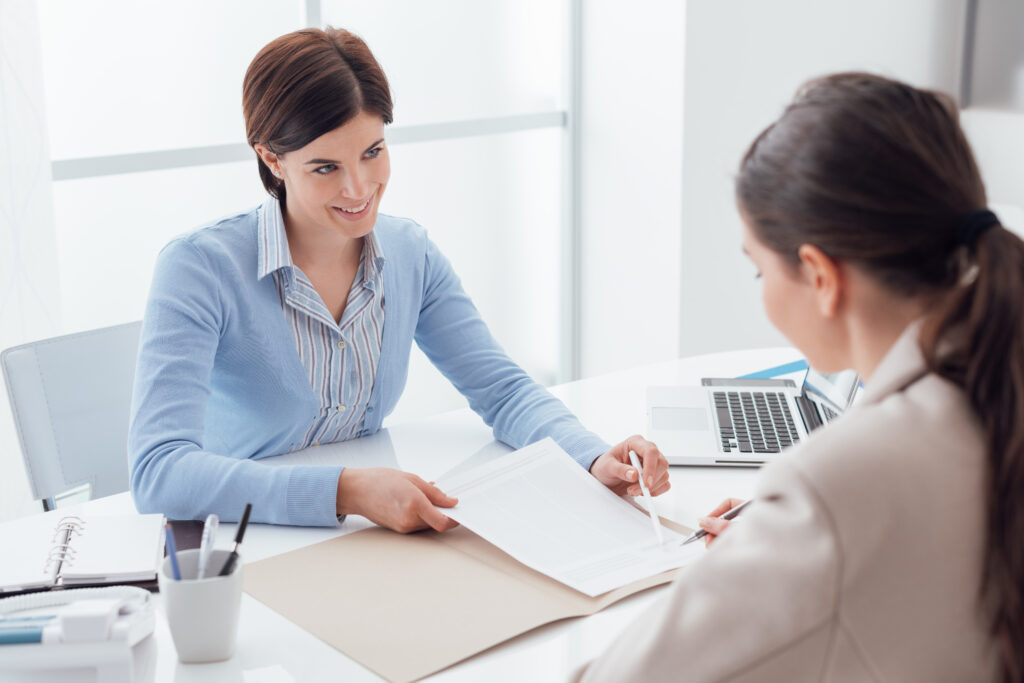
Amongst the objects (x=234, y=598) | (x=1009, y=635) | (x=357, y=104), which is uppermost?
(x=357, y=104)

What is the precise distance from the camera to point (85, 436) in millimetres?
1656

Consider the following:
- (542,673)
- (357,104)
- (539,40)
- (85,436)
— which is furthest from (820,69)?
(542,673)

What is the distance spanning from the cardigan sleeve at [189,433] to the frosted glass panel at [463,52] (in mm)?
1530

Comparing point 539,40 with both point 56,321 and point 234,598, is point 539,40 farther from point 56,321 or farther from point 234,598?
point 234,598

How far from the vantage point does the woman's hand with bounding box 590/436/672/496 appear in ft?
4.41

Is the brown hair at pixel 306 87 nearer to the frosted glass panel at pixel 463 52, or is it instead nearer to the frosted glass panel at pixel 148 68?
the frosted glass panel at pixel 148 68

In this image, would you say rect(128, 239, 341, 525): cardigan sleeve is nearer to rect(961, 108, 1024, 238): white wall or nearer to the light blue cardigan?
the light blue cardigan

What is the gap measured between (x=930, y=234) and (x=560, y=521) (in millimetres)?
614

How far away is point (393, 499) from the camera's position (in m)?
1.25

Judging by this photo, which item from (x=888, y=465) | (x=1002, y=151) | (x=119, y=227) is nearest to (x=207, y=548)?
(x=888, y=465)

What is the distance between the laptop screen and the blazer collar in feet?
2.55

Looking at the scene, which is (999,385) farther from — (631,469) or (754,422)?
(754,422)

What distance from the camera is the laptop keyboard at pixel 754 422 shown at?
154 centimetres

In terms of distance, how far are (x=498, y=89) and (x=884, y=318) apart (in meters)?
2.61
